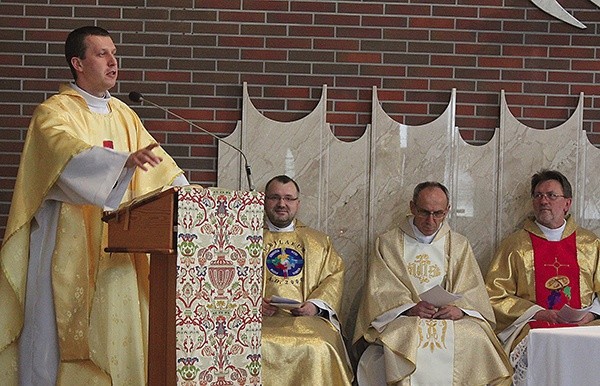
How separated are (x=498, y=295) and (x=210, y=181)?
6.01ft

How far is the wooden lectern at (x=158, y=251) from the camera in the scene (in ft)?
14.7

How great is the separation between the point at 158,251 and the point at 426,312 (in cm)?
204

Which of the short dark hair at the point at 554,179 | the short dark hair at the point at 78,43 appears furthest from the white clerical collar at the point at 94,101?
the short dark hair at the point at 554,179

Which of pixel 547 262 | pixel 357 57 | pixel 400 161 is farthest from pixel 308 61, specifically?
pixel 547 262

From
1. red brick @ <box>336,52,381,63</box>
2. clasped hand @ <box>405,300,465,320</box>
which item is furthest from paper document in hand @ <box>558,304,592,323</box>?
red brick @ <box>336,52,381,63</box>

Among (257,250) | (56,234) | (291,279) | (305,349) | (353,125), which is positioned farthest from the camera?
(353,125)

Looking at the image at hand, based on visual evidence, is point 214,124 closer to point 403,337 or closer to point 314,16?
point 314,16

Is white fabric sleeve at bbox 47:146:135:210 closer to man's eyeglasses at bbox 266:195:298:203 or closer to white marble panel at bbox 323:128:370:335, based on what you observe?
man's eyeglasses at bbox 266:195:298:203

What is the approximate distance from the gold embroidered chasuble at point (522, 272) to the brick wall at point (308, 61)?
2.22 ft

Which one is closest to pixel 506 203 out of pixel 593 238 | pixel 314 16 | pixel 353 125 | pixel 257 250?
pixel 593 238

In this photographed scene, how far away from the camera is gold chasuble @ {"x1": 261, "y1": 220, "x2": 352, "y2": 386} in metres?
5.73

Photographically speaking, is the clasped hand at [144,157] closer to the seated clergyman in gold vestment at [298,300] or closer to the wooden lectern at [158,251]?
the wooden lectern at [158,251]

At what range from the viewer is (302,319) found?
6.03 m

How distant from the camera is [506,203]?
22.2ft
